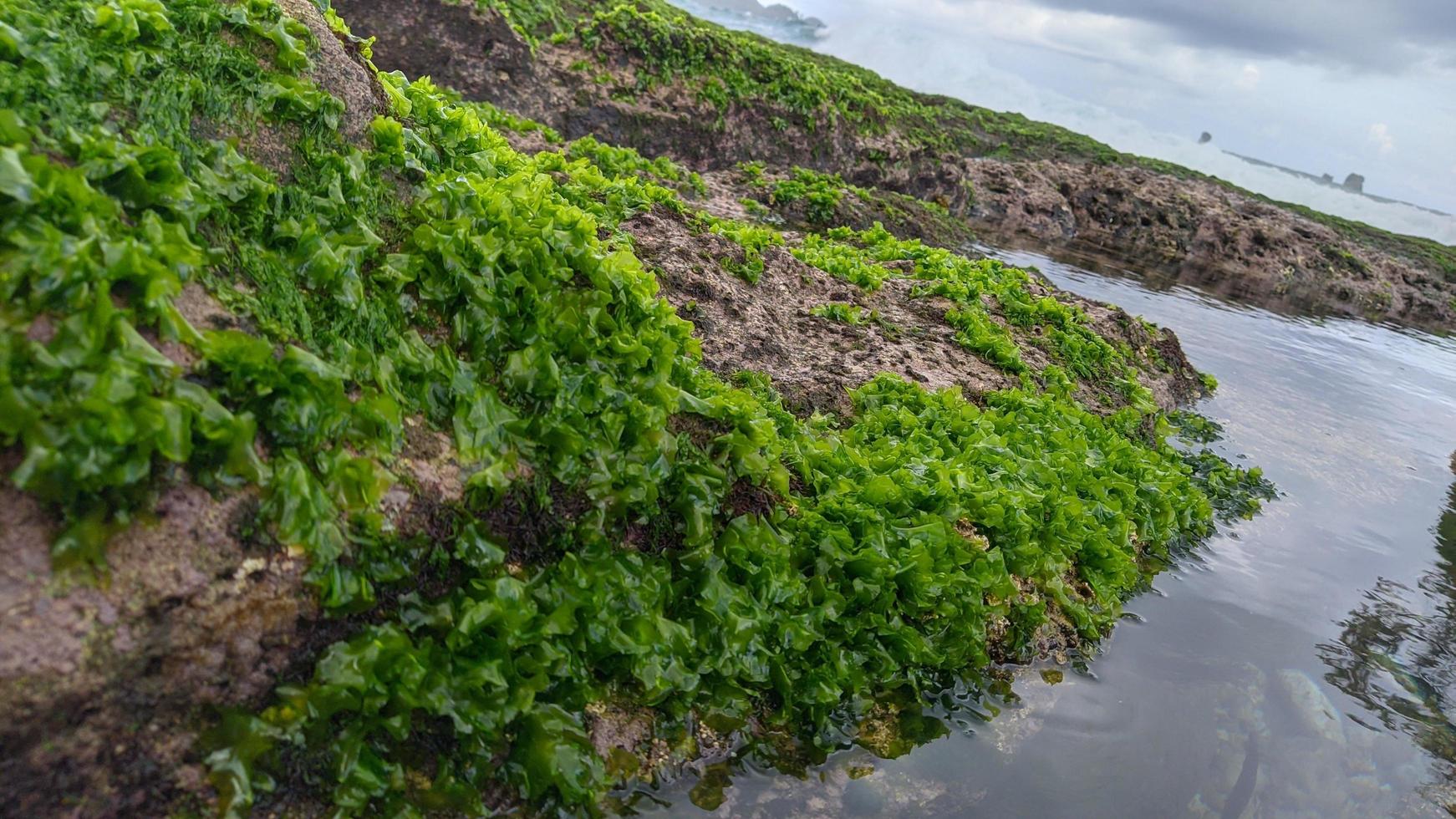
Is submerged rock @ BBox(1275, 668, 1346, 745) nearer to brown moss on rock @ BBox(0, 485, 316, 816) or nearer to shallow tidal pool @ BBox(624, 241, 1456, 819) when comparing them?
shallow tidal pool @ BBox(624, 241, 1456, 819)

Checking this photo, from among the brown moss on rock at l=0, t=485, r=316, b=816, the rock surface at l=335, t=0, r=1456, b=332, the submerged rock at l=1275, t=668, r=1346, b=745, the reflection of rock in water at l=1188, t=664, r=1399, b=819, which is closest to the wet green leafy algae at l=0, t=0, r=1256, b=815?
the brown moss on rock at l=0, t=485, r=316, b=816

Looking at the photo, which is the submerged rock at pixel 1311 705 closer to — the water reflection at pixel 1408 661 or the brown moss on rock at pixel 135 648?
the water reflection at pixel 1408 661

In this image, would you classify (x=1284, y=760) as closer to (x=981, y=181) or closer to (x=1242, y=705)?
(x=1242, y=705)

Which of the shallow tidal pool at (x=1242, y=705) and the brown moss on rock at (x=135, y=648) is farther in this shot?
the shallow tidal pool at (x=1242, y=705)

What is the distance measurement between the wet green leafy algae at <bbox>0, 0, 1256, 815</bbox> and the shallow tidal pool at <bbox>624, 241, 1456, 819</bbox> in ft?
1.08

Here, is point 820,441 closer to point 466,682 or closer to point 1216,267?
point 466,682

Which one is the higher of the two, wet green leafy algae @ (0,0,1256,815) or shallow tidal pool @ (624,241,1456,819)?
wet green leafy algae @ (0,0,1256,815)

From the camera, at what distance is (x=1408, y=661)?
19.9 ft

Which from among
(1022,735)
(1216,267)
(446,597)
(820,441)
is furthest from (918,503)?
(1216,267)

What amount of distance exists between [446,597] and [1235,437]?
9.33 metres

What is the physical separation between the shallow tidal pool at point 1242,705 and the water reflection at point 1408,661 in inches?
0.6

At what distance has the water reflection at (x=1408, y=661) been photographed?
5.28 meters

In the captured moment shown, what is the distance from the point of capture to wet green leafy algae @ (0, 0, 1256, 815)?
2.66 m

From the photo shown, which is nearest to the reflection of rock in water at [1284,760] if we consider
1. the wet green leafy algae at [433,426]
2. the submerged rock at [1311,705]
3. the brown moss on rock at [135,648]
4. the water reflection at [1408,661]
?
the submerged rock at [1311,705]
